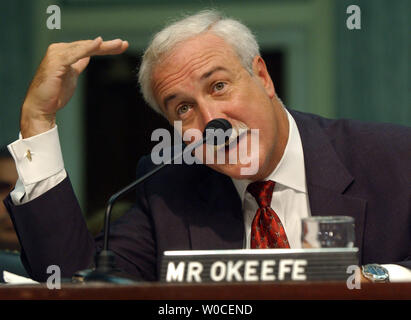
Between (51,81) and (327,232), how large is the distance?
884 millimetres

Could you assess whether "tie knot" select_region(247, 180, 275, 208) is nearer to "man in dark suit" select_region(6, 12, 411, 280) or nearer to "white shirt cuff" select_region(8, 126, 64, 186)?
"man in dark suit" select_region(6, 12, 411, 280)

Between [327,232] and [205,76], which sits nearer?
[327,232]

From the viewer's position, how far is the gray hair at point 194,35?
2.27 meters

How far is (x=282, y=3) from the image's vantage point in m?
5.05

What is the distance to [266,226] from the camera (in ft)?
6.93

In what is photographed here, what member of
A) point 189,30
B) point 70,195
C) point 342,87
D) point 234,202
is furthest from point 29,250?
point 342,87

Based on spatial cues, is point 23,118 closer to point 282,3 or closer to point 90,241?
point 90,241

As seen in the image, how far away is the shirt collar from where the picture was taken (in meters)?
2.22

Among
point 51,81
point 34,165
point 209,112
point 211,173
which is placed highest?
point 51,81

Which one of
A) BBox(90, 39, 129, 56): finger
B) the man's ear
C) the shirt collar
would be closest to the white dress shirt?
the shirt collar

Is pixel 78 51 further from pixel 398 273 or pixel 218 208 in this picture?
pixel 398 273

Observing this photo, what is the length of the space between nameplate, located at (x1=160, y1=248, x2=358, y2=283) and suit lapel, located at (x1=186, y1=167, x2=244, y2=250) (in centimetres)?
67

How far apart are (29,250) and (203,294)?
3.04 ft

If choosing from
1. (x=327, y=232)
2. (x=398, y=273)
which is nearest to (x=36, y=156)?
(x=327, y=232)
